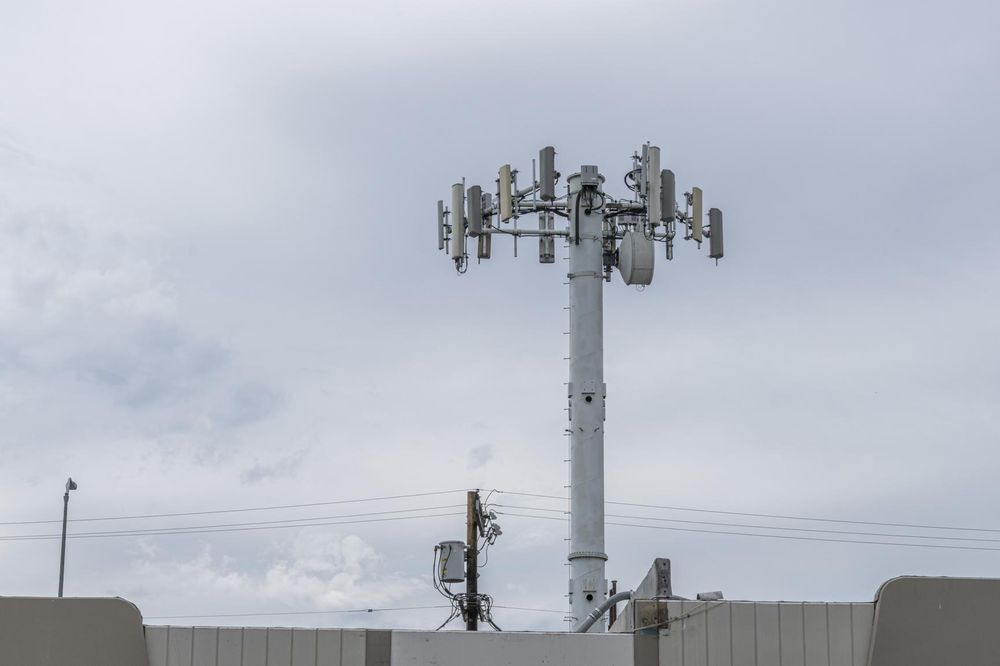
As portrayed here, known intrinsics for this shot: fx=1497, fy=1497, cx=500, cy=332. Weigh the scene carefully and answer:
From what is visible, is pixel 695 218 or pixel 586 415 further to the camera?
pixel 695 218

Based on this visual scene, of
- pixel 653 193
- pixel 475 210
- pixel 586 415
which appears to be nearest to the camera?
pixel 586 415

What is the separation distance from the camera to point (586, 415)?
35.3 meters

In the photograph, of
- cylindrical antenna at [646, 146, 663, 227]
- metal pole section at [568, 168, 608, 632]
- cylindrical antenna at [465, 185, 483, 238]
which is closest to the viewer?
metal pole section at [568, 168, 608, 632]

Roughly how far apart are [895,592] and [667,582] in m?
2.89

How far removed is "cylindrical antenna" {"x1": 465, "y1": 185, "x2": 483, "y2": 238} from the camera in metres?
38.8

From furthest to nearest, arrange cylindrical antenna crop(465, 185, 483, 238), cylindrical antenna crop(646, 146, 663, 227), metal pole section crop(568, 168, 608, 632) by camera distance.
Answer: cylindrical antenna crop(465, 185, 483, 238) < cylindrical antenna crop(646, 146, 663, 227) < metal pole section crop(568, 168, 608, 632)

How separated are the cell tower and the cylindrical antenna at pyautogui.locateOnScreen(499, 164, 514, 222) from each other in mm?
25

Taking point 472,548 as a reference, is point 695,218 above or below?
above

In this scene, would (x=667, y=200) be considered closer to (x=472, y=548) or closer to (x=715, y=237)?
(x=715, y=237)

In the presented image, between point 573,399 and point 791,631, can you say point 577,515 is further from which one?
point 791,631

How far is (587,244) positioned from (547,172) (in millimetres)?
2064

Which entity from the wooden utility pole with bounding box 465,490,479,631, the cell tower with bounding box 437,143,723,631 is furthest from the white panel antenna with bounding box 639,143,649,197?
the wooden utility pole with bounding box 465,490,479,631

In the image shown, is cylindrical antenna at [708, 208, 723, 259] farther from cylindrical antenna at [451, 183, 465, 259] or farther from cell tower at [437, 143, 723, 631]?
cylindrical antenna at [451, 183, 465, 259]

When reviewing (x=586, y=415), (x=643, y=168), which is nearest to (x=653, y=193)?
(x=643, y=168)
